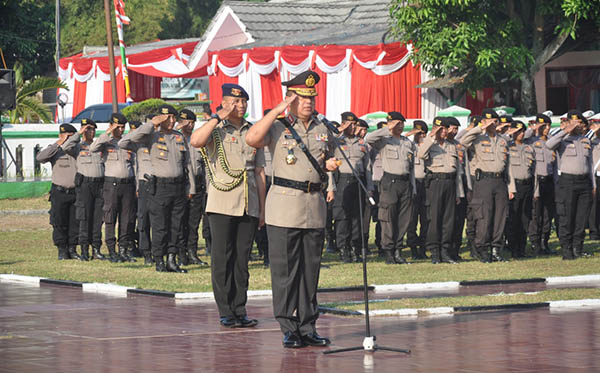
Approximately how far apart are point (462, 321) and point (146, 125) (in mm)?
5645

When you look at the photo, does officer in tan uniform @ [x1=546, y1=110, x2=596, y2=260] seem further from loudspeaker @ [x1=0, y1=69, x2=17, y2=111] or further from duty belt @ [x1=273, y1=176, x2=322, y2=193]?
loudspeaker @ [x1=0, y1=69, x2=17, y2=111]

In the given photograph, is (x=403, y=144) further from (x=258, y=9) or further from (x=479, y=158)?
(x=258, y=9)

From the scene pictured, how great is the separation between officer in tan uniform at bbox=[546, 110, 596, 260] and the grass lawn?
392mm

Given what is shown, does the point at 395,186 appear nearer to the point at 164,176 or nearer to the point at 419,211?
the point at 419,211

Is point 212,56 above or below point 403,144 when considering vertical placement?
above

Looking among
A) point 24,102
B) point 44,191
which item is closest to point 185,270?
point 44,191

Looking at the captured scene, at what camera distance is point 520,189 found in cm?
1738

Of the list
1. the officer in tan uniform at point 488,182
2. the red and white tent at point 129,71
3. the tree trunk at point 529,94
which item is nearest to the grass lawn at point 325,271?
the officer in tan uniform at point 488,182

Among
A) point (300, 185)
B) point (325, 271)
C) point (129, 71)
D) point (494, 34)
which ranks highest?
point (129, 71)

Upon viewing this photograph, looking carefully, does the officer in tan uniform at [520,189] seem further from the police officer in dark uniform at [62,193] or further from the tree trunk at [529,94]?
the tree trunk at [529,94]

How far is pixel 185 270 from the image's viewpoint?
1548 cm

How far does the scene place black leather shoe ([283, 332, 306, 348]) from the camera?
934cm

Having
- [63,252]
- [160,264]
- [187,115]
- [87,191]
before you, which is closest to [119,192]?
[87,191]

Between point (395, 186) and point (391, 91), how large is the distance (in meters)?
18.7
